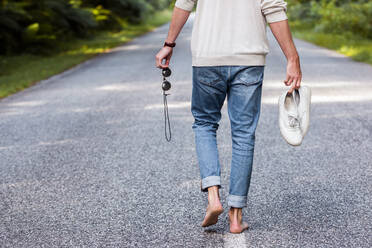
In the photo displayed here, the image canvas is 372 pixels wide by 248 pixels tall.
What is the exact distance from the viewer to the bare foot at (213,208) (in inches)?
116

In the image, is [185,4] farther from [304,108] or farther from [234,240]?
[234,240]

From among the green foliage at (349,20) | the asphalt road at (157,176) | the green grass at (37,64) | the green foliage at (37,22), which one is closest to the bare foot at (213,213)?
the asphalt road at (157,176)

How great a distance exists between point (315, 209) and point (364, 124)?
2.94 metres

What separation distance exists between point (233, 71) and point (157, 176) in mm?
1676

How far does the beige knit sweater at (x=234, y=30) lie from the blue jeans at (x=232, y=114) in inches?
2.3

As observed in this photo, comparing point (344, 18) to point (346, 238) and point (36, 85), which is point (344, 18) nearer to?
point (36, 85)

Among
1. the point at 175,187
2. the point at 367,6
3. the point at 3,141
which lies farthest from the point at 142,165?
the point at 367,6

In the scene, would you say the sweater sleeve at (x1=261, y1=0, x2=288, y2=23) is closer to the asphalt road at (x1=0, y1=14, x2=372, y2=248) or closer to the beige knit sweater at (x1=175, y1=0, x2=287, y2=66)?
the beige knit sweater at (x1=175, y1=0, x2=287, y2=66)

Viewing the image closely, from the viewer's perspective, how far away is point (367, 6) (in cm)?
1845

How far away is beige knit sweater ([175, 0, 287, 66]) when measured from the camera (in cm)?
284

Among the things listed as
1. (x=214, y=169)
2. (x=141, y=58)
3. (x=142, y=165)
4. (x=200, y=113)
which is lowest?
(x=141, y=58)

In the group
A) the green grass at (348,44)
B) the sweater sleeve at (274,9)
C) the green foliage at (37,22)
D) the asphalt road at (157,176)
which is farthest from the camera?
the green foliage at (37,22)

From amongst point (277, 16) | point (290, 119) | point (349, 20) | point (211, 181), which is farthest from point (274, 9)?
point (349, 20)

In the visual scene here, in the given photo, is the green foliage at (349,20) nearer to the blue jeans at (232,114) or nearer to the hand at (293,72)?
the hand at (293,72)
